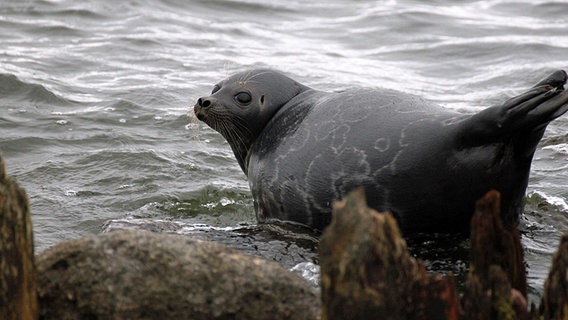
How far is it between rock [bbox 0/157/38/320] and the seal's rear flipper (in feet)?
8.26

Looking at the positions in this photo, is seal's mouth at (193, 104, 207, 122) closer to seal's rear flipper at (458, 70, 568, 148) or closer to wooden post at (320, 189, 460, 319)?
seal's rear flipper at (458, 70, 568, 148)

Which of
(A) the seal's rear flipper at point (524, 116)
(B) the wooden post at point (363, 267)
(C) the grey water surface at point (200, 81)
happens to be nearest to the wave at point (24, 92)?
(C) the grey water surface at point (200, 81)

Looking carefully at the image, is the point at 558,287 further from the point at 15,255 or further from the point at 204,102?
the point at 204,102

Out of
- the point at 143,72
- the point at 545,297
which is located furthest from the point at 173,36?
the point at 545,297

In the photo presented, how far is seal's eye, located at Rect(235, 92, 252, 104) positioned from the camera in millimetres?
6891

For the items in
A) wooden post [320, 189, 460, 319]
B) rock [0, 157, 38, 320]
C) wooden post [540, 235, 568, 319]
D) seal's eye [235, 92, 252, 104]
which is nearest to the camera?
wooden post [320, 189, 460, 319]

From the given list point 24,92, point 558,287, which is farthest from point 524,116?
point 24,92

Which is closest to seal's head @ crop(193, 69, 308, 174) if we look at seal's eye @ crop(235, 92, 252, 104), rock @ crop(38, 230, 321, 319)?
seal's eye @ crop(235, 92, 252, 104)

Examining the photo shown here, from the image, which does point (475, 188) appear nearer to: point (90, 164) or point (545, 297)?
point (545, 297)

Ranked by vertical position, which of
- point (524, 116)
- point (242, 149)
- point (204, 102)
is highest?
point (524, 116)

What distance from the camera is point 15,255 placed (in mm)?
3947

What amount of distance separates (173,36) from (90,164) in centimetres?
545

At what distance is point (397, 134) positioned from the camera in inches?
233

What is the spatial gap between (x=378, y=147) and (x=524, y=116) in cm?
99
